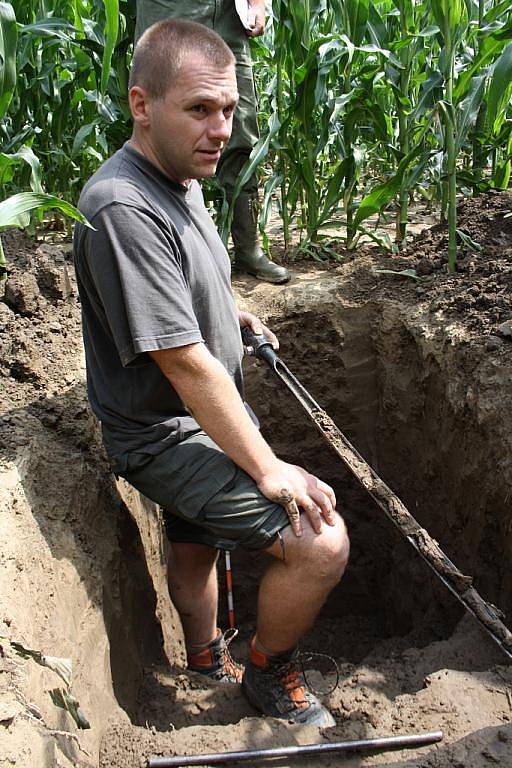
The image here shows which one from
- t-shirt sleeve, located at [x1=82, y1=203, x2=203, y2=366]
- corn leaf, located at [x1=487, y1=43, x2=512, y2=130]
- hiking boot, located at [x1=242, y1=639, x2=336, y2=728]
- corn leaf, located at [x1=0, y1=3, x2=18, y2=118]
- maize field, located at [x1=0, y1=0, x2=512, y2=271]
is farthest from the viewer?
maize field, located at [x1=0, y1=0, x2=512, y2=271]

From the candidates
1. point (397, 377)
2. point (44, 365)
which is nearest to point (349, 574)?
point (397, 377)

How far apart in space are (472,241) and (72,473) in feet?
6.93

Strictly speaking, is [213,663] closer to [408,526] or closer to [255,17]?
[408,526]

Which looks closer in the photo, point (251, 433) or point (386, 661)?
point (251, 433)

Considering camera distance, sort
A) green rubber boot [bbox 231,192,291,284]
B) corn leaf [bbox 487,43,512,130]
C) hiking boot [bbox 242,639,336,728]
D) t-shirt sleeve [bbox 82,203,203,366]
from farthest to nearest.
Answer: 1. green rubber boot [bbox 231,192,291,284]
2. corn leaf [bbox 487,43,512,130]
3. hiking boot [bbox 242,639,336,728]
4. t-shirt sleeve [bbox 82,203,203,366]

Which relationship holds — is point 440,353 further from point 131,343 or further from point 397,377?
point 131,343

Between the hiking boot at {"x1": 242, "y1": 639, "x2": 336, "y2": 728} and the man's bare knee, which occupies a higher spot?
the man's bare knee

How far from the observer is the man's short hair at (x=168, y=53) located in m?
1.80

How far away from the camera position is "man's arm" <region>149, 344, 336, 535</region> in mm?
1823

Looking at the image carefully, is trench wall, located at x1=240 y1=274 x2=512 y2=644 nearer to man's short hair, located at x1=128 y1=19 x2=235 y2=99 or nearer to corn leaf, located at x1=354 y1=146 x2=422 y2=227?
corn leaf, located at x1=354 y1=146 x2=422 y2=227

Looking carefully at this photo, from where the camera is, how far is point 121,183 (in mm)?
1834

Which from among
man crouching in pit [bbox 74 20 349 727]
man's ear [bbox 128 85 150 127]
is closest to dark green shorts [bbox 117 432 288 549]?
man crouching in pit [bbox 74 20 349 727]

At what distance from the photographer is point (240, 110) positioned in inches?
133

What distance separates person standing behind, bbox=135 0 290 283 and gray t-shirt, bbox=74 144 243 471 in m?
1.37
